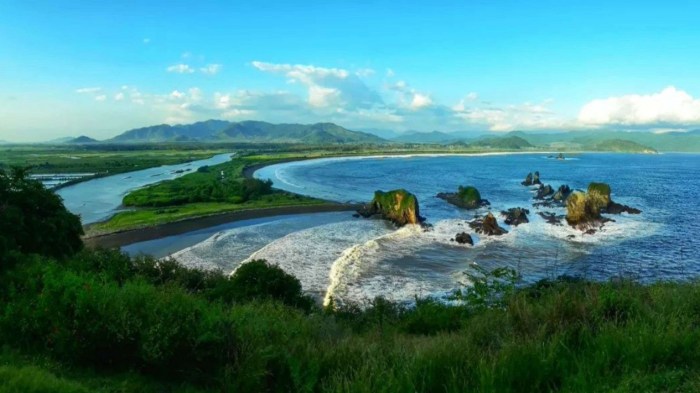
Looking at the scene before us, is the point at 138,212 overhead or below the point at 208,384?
below

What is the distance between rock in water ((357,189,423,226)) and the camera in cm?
5644

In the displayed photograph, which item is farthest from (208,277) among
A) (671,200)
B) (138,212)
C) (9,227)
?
(671,200)

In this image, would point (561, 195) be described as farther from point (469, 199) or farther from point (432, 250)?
point (432, 250)

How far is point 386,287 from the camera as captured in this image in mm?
31375

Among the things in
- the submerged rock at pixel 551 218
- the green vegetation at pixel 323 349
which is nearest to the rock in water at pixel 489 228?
the submerged rock at pixel 551 218

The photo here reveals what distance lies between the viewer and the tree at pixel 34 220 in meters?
24.5

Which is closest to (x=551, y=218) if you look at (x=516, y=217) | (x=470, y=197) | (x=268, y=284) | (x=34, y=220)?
(x=516, y=217)

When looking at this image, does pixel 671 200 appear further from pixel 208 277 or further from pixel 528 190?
pixel 208 277

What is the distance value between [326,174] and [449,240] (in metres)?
86.3

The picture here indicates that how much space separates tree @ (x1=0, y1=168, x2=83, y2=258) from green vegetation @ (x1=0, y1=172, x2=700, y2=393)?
1598 centimetres

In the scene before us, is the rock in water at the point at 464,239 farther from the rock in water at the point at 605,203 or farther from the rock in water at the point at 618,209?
the rock in water at the point at 618,209

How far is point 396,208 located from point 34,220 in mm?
39945

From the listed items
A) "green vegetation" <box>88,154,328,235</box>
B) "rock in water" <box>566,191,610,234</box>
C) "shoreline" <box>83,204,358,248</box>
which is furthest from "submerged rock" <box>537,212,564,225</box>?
"green vegetation" <box>88,154,328,235</box>

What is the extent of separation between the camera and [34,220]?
26.2 metres
